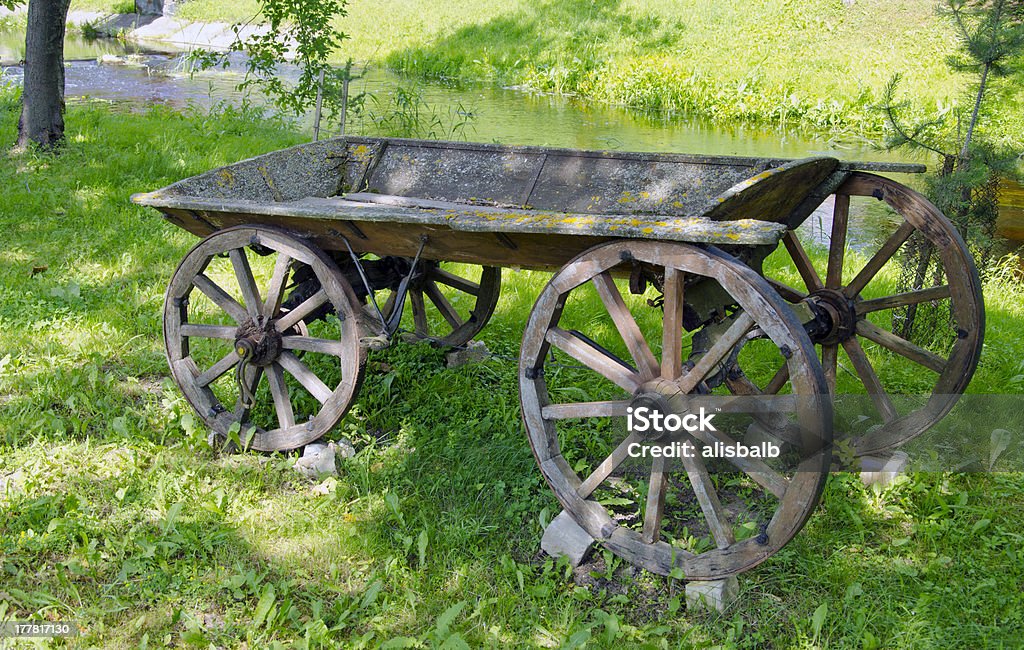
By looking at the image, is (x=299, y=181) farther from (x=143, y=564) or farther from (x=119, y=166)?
(x=119, y=166)

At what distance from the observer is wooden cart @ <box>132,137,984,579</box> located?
286 cm

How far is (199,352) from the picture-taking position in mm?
4727

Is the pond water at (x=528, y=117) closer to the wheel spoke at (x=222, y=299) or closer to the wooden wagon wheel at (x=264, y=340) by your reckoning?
the wooden wagon wheel at (x=264, y=340)

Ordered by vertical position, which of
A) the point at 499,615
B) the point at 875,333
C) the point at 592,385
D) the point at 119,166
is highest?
the point at 119,166

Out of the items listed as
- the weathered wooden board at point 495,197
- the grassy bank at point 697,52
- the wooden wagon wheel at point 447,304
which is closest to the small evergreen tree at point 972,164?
the weathered wooden board at point 495,197

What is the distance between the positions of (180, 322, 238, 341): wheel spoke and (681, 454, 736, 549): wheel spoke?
2.07 meters

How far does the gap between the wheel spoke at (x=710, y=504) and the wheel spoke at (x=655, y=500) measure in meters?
0.11

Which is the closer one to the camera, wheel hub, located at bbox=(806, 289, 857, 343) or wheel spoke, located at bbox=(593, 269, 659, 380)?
wheel spoke, located at bbox=(593, 269, 659, 380)

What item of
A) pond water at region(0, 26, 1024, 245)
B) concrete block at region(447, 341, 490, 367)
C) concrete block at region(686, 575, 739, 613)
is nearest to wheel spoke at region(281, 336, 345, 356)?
concrete block at region(447, 341, 490, 367)

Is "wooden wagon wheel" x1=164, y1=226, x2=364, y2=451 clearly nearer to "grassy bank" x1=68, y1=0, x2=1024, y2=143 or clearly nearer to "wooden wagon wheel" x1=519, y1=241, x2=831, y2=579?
"wooden wagon wheel" x1=519, y1=241, x2=831, y2=579

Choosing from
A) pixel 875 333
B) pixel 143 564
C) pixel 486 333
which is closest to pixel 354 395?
pixel 143 564

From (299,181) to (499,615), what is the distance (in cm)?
272

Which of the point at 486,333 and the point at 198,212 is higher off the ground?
the point at 198,212

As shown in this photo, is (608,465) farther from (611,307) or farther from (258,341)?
(258,341)
